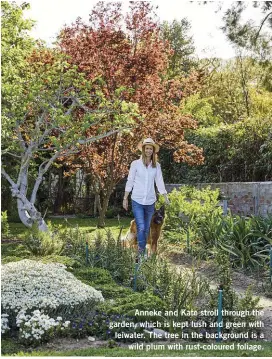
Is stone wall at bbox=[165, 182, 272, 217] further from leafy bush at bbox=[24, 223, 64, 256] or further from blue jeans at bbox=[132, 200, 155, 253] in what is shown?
leafy bush at bbox=[24, 223, 64, 256]

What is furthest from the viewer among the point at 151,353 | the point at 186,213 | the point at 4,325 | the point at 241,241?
the point at 186,213

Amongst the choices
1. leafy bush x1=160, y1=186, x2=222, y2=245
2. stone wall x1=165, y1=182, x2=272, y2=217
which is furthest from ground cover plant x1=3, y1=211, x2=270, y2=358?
stone wall x1=165, y1=182, x2=272, y2=217

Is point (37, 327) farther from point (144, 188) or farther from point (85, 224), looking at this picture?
point (85, 224)

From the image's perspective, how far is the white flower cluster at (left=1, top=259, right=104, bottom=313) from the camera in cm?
465

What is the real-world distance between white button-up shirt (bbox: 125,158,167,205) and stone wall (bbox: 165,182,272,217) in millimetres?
3821

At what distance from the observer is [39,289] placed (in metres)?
4.95

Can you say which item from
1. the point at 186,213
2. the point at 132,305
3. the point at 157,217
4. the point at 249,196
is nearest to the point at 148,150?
the point at 157,217

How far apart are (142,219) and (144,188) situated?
1.21 feet

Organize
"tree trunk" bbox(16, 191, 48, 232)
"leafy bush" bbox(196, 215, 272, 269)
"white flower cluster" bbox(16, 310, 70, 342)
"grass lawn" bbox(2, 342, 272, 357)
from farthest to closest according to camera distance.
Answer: "tree trunk" bbox(16, 191, 48, 232)
"leafy bush" bbox(196, 215, 272, 269)
"white flower cluster" bbox(16, 310, 70, 342)
"grass lawn" bbox(2, 342, 272, 357)

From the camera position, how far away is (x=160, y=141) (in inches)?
440

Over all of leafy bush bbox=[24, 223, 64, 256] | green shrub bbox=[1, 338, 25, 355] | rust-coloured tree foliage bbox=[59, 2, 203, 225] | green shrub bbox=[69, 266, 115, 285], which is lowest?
green shrub bbox=[1, 338, 25, 355]

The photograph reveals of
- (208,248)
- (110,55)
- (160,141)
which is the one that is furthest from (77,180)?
(208,248)

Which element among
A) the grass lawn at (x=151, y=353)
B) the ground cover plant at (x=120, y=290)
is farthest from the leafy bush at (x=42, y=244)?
the grass lawn at (x=151, y=353)

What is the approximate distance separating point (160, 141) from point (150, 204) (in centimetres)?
438
